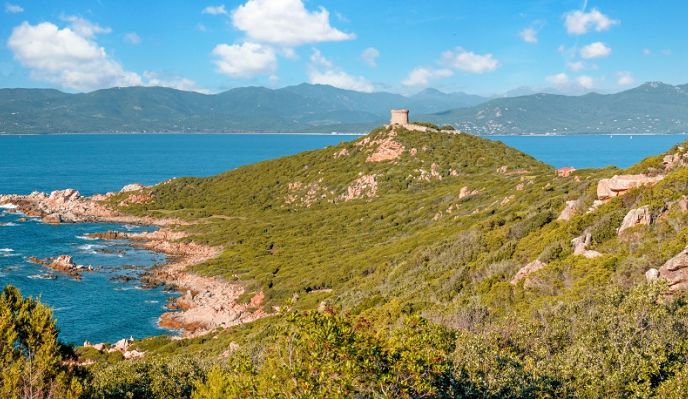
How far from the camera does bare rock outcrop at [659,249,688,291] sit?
78.6 feet

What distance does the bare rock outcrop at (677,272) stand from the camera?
24.0 m

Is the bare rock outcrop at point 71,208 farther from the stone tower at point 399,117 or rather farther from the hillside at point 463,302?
the stone tower at point 399,117

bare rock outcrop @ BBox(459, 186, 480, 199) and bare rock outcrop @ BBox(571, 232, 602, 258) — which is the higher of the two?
bare rock outcrop @ BBox(571, 232, 602, 258)

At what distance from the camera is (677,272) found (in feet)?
80.1

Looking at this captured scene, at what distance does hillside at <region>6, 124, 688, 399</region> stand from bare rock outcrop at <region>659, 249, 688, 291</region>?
60 mm

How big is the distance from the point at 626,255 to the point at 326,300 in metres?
26.6

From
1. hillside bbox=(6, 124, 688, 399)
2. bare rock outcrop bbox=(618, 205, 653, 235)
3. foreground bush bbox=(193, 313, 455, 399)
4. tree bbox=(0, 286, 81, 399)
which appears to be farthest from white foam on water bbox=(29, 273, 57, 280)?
bare rock outcrop bbox=(618, 205, 653, 235)

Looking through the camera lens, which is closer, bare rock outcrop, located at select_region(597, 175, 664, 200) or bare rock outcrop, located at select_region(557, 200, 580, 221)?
bare rock outcrop, located at select_region(597, 175, 664, 200)

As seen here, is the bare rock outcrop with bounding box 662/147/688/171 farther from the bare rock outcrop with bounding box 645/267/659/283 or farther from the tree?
the tree

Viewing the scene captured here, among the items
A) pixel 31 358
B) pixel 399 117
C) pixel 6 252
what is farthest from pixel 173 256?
pixel 399 117

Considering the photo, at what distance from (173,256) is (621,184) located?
60.6m

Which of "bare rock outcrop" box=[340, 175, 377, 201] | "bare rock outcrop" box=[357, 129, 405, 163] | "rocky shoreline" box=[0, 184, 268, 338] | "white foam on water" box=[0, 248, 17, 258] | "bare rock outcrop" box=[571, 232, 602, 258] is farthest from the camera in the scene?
"bare rock outcrop" box=[357, 129, 405, 163]

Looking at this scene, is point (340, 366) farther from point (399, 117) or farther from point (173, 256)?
point (399, 117)

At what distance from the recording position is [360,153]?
119938 mm
